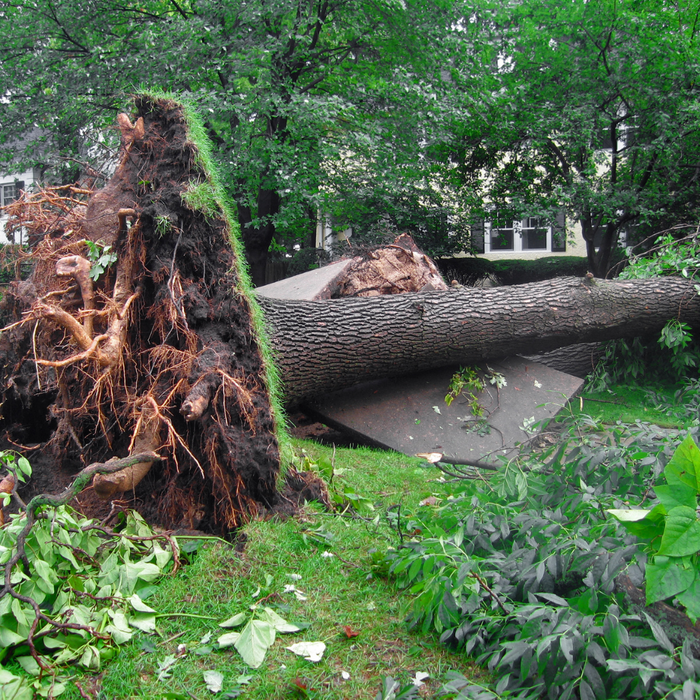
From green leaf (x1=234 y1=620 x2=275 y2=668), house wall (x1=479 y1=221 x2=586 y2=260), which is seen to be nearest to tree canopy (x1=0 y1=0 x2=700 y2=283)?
house wall (x1=479 y1=221 x2=586 y2=260)

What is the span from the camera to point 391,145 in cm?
1060

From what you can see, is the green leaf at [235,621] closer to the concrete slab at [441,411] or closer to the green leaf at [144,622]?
the green leaf at [144,622]

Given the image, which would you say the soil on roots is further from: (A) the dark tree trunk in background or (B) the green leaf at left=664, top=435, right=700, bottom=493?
(A) the dark tree trunk in background

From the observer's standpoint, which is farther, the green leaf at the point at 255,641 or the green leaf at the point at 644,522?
the green leaf at the point at 255,641

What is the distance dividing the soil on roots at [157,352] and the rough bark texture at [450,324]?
76.8 inches

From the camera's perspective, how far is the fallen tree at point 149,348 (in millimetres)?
2980

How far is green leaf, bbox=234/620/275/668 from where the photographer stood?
2.15 metres

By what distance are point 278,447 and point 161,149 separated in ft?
6.63

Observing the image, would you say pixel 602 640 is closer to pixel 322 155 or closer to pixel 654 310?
pixel 654 310

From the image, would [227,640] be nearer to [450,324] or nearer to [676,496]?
[676,496]

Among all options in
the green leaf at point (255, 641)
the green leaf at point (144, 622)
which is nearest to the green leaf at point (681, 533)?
the green leaf at point (255, 641)

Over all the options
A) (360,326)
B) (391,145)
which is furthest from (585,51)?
(360,326)

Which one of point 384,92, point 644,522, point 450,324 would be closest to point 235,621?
point 644,522

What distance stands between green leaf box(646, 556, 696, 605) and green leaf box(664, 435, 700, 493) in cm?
22
